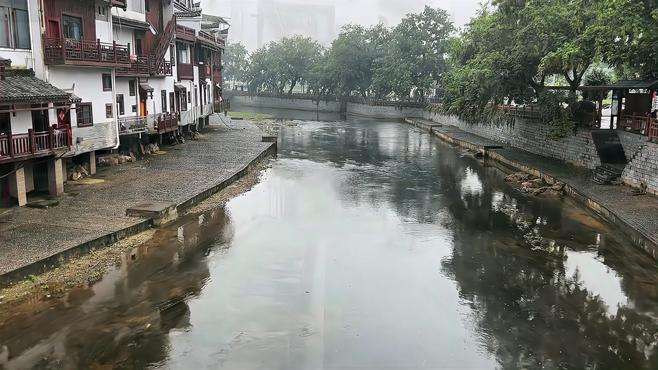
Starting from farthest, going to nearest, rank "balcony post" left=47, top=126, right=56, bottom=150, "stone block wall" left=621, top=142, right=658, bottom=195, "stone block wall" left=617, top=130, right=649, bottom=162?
"stone block wall" left=617, top=130, right=649, bottom=162 < "stone block wall" left=621, top=142, right=658, bottom=195 < "balcony post" left=47, top=126, right=56, bottom=150

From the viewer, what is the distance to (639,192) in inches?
1042

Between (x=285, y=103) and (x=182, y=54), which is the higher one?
(x=182, y=54)

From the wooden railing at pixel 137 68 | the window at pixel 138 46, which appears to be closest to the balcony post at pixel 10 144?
the wooden railing at pixel 137 68

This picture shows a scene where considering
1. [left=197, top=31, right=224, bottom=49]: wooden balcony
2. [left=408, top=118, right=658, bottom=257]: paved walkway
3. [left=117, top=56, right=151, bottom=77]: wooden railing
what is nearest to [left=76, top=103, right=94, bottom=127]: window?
[left=117, top=56, right=151, bottom=77]: wooden railing

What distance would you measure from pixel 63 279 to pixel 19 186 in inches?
343

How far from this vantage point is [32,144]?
22.7 metres

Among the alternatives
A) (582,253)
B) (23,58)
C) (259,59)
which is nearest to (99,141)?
(23,58)

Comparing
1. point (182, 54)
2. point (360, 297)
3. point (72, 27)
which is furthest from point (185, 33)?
point (360, 297)

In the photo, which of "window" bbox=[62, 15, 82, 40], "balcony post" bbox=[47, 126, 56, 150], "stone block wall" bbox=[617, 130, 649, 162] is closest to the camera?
"balcony post" bbox=[47, 126, 56, 150]

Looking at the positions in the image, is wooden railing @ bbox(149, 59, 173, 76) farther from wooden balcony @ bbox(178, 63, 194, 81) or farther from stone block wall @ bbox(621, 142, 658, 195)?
stone block wall @ bbox(621, 142, 658, 195)

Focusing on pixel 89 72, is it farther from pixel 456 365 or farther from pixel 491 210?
pixel 456 365

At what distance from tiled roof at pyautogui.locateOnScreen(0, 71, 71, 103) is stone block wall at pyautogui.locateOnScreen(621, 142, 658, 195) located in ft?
84.6

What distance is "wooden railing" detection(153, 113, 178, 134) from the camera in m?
37.8

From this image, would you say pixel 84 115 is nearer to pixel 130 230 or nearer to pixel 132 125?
pixel 132 125
